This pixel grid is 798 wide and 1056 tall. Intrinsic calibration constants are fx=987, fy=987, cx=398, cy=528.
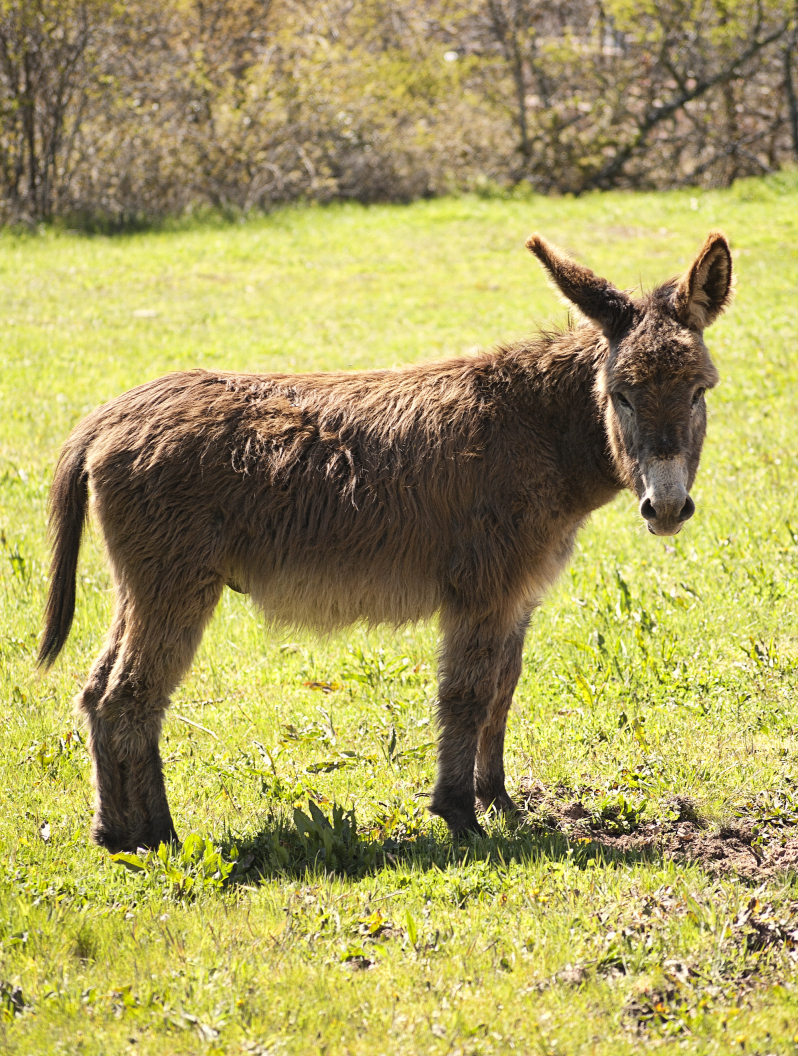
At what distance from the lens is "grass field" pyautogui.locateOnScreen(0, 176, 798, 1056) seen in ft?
9.45

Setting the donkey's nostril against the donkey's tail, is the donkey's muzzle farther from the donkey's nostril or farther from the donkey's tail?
the donkey's tail

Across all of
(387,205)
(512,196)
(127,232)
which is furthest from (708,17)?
(127,232)

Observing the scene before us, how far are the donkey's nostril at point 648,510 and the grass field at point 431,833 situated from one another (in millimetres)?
1277

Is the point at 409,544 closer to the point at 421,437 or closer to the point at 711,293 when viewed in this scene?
the point at 421,437

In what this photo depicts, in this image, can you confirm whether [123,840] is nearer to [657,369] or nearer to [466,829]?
[466,829]

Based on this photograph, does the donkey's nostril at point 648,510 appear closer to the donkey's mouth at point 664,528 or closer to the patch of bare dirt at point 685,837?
the donkey's mouth at point 664,528

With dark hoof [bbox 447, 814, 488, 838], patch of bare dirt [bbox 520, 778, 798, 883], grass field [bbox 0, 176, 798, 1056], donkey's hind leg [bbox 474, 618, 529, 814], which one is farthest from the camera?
donkey's hind leg [bbox 474, 618, 529, 814]

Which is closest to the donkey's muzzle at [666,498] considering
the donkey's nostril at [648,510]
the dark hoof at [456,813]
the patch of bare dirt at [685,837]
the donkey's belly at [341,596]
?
the donkey's nostril at [648,510]

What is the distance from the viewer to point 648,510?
3.59 metres

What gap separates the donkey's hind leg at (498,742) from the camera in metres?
4.21

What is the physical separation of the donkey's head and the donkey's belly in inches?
38.4

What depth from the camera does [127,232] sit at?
53.1 ft

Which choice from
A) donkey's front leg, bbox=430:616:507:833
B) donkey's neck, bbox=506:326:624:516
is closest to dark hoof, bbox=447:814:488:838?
donkey's front leg, bbox=430:616:507:833

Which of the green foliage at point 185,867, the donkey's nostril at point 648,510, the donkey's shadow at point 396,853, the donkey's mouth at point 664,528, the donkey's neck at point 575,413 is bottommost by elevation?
the donkey's shadow at point 396,853
